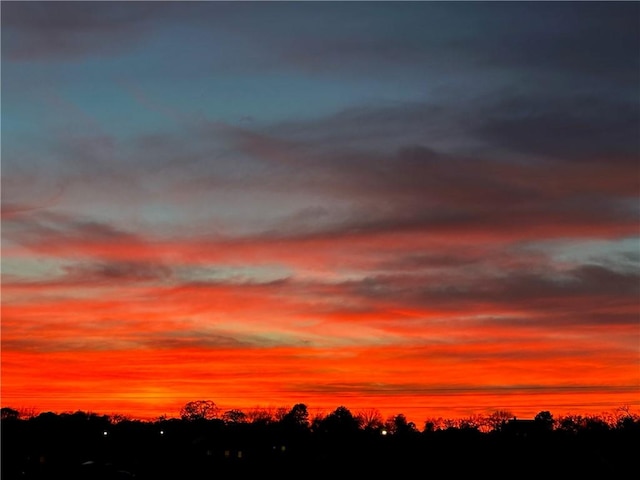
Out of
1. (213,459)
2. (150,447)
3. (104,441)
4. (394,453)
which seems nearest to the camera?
(394,453)

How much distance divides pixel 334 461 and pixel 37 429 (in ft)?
286

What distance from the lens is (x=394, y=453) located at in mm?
121812

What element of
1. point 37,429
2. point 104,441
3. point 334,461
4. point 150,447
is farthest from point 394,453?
point 37,429

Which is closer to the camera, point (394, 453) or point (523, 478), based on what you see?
point (523, 478)

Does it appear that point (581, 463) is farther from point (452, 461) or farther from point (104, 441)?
point (104, 441)

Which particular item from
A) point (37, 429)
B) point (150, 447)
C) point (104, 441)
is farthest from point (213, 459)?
point (37, 429)

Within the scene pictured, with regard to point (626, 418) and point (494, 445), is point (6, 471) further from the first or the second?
point (626, 418)

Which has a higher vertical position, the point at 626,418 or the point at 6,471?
the point at 626,418

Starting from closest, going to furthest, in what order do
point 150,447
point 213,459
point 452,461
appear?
1. point 452,461
2. point 213,459
3. point 150,447

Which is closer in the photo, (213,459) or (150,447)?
(213,459)

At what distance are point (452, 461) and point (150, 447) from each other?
7286 centimetres

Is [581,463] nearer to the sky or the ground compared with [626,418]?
nearer to the ground

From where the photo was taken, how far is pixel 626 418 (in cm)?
19388

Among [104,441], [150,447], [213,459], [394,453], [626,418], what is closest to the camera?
[394,453]
